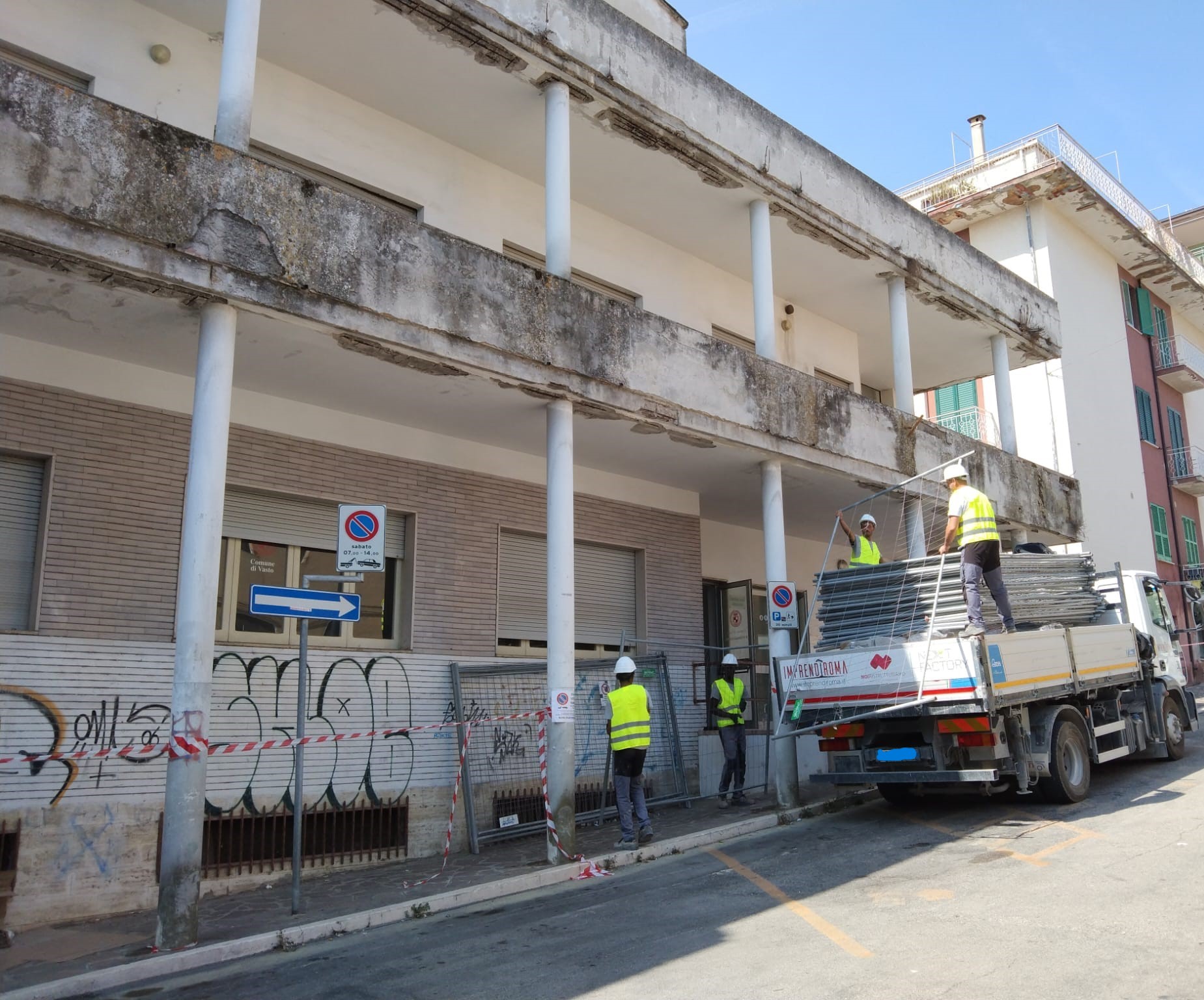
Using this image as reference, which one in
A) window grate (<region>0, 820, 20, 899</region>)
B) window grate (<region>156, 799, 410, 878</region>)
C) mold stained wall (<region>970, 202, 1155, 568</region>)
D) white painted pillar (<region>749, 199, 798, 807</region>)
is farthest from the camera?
mold stained wall (<region>970, 202, 1155, 568</region>)

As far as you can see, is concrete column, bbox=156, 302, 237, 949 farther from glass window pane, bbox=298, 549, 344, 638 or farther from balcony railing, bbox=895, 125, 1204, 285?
balcony railing, bbox=895, 125, 1204, 285

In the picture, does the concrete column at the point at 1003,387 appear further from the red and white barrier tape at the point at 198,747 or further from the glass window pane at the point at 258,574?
Result: the glass window pane at the point at 258,574

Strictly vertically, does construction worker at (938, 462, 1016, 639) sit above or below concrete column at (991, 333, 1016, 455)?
below

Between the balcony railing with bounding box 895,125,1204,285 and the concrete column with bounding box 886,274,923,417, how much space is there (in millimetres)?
8917

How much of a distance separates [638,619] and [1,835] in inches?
326

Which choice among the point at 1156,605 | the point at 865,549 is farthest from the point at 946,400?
the point at 865,549

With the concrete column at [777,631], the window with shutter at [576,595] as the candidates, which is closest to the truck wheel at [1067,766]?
the concrete column at [777,631]

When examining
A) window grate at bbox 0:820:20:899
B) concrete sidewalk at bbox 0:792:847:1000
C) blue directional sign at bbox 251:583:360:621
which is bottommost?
concrete sidewalk at bbox 0:792:847:1000

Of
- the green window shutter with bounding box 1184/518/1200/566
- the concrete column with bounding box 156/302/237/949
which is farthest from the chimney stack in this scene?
the concrete column with bounding box 156/302/237/949

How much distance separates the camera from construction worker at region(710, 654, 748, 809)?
41.6 feet

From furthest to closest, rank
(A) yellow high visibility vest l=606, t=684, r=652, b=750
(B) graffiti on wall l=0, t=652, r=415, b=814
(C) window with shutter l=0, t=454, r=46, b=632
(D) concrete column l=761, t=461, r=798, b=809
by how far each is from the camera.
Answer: (D) concrete column l=761, t=461, r=798, b=809
(A) yellow high visibility vest l=606, t=684, r=652, b=750
(C) window with shutter l=0, t=454, r=46, b=632
(B) graffiti on wall l=0, t=652, r=415, b=814

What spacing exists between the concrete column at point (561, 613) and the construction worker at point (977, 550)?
3796mm

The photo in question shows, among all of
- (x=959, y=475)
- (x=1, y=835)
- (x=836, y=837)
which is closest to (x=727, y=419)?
(x=959, y=475)

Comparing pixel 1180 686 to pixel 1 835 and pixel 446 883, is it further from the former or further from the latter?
pixel 1 835
